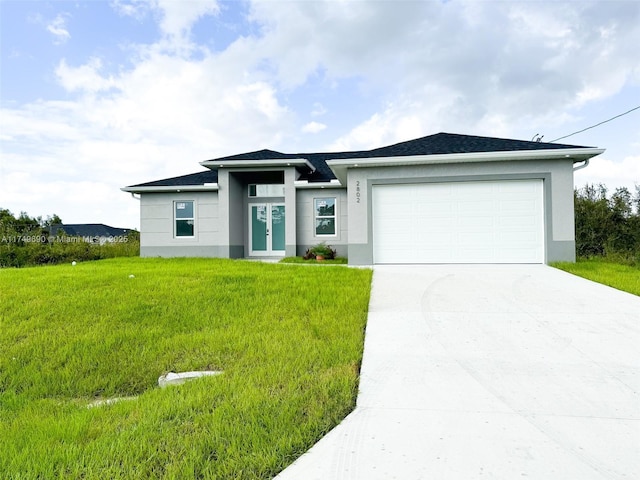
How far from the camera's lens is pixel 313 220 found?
14961 millimetres

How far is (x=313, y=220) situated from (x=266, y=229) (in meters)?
2.17

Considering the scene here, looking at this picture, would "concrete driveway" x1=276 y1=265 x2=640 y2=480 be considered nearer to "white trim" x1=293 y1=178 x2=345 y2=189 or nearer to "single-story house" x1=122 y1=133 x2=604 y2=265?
"single-story house" x1=122 y1=133 x2=604 y2=265

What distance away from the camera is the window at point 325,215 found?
14.9 m

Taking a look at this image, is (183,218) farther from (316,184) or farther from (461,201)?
(461,201)

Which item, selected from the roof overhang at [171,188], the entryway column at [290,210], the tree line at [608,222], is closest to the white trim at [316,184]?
the entryway column at [290,210]

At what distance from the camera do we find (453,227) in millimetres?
10570

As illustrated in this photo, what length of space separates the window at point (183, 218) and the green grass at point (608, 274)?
12.7 meters

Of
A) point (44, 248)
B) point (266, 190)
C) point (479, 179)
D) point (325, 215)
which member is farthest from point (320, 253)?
point (44, 248)

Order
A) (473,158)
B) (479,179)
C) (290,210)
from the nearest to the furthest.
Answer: (473,158) < (479,179) < (290,210)

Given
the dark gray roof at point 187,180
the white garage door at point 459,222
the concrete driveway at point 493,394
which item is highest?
the dark gray roof at point 187,180

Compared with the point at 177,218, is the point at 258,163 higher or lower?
higher

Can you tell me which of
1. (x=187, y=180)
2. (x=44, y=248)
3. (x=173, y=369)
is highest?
(x=187, y=180)

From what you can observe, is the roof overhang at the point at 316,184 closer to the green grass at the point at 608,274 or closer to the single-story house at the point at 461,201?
the single-story house at the point at 461,201

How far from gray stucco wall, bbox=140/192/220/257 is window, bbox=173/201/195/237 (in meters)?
0.17
